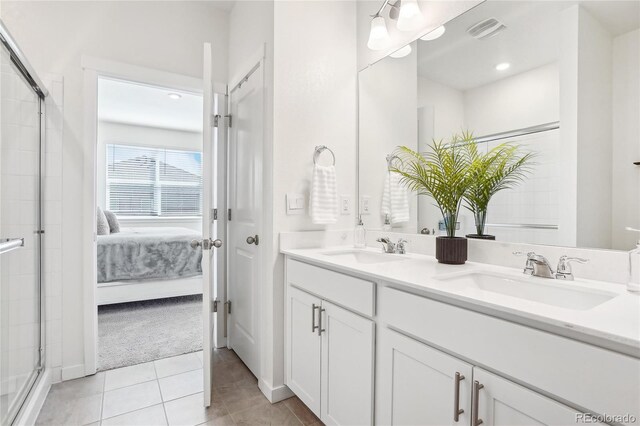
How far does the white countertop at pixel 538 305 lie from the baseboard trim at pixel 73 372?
192 cm

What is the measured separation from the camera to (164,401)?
6.08 ft

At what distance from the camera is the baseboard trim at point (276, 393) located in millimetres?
1831

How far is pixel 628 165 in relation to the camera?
3.49 feet

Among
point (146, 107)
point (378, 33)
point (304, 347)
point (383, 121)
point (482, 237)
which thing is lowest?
point (304, 347)

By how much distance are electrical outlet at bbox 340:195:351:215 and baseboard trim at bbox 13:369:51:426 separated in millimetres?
1885

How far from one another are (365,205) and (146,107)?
4.09m

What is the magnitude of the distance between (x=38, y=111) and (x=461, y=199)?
7.86 feet

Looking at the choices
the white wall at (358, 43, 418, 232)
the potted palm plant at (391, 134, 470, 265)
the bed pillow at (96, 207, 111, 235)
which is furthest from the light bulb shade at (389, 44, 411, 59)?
the bed pillow at (96, 207, 111, 235)

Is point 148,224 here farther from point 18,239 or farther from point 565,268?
point 565,268

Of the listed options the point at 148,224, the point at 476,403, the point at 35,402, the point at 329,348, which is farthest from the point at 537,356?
the point at 148,224

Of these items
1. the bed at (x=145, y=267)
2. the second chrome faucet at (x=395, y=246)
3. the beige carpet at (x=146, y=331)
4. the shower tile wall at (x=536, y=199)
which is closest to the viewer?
the shower tile wall at (x=536, y=199)

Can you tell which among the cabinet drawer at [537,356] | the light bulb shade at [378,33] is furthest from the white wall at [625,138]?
the light bulb shade at [378,33]

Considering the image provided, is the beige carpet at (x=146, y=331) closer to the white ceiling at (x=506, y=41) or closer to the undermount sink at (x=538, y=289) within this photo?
the undermount sink at (x=538, y=289)

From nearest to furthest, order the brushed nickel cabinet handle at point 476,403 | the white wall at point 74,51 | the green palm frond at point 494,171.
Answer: the brushed nickel cabinet handle at point 476,403
the green palm frond at point 494,171
the white wall at point 74,51
